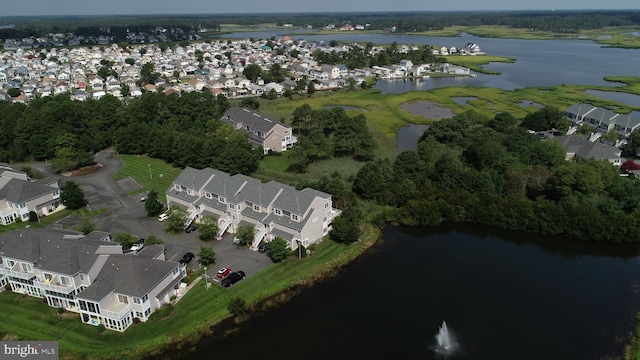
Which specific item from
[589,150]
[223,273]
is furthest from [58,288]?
[589,150]

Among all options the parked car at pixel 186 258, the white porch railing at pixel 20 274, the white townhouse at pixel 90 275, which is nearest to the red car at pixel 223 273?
the white townhouse at pixel 90 275

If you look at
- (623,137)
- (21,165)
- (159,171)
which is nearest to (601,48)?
(623,137)

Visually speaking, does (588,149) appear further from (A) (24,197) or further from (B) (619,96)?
(A) (24,197)

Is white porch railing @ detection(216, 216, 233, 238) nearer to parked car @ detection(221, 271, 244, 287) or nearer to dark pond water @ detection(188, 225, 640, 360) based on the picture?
parked car @ detection(221, 271, 244, 287)

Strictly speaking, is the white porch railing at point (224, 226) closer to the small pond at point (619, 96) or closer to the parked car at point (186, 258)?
the parked car at point (186, 258)

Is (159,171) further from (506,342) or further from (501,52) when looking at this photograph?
(501,52)
